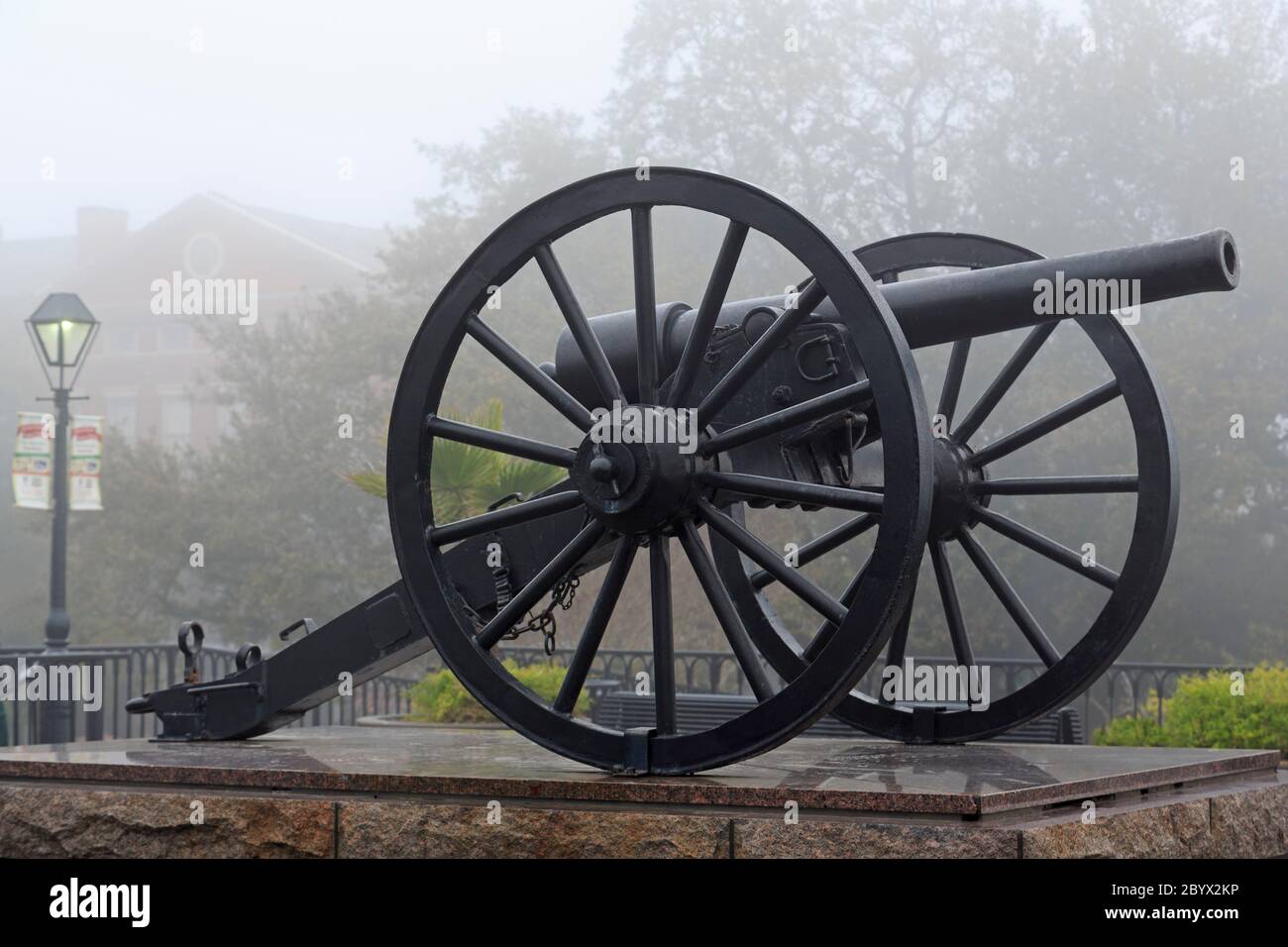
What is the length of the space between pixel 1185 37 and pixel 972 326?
23.9 m

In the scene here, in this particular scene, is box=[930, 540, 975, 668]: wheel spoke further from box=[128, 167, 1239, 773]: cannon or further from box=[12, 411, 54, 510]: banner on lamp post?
box=[12, 411, 54, 510]: banner on lamp post

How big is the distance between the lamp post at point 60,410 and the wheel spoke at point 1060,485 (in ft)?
28.4

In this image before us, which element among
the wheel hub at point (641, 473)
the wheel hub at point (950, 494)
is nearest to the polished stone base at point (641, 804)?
the wheel hub at point (641, 473)

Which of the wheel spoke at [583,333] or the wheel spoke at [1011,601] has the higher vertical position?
the wheel spoke at [583,333]

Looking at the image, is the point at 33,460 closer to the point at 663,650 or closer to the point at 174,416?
the point at 663,650

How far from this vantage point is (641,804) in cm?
487

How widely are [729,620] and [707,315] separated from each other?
0.99m

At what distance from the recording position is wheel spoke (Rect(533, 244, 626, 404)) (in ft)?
17.6

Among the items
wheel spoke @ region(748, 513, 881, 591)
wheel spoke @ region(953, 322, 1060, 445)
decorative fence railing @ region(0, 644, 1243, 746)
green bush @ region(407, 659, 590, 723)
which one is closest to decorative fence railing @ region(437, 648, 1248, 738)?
decorative fence railing @ region(0, 644, 1243, 746)

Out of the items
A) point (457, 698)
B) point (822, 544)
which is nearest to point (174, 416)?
point (457, 698)

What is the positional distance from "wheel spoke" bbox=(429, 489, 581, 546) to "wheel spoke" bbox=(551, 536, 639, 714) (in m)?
0.31

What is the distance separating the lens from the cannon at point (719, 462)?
192 inches

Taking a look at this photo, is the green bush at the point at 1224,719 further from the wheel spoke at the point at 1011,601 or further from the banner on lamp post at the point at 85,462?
the banner on lamp post at the point at 85,462
